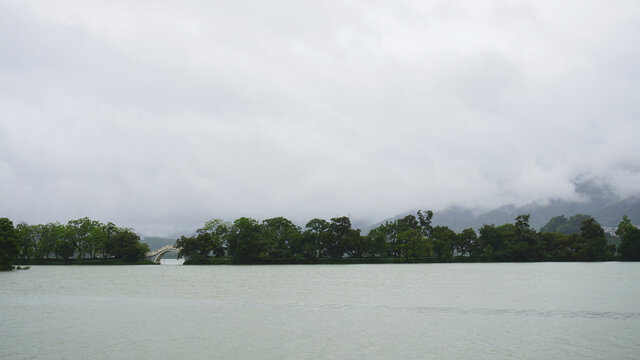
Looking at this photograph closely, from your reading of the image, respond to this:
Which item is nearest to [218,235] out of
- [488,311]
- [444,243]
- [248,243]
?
[248,243]

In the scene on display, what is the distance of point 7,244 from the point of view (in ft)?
315

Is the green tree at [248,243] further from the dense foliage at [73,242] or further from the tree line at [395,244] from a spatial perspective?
the dense foliage at [73,242]

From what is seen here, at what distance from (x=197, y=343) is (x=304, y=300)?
62.5 feet

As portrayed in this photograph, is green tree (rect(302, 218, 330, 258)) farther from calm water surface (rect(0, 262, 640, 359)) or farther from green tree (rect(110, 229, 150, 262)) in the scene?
calm water surface (rect(0, 262, 640, 359))

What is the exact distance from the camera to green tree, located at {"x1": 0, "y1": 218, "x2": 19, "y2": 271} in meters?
91.1

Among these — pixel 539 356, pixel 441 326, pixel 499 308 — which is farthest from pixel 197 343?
pixel 499 308

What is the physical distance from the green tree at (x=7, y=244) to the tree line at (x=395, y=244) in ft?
160

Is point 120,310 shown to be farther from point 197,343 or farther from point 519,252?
point 519,252

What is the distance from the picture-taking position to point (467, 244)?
139125 millimetres

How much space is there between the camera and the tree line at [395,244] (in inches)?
5103

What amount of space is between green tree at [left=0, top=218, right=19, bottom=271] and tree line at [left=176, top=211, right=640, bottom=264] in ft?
160

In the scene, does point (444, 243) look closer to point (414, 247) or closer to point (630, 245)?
point (414, 247)

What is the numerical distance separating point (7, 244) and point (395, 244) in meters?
96.7

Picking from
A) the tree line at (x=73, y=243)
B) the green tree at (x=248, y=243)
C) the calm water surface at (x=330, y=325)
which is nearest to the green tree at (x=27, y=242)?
the tree line at (x=73, y=243)
